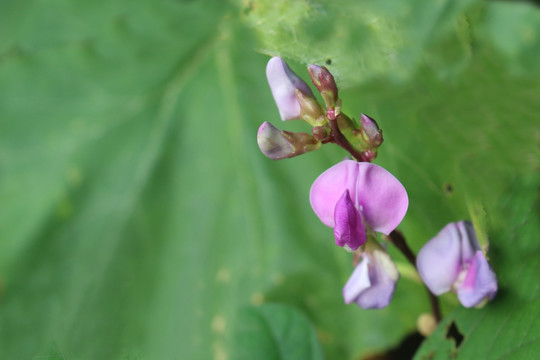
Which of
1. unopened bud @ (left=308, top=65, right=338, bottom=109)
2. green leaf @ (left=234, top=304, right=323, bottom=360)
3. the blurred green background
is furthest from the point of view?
the blurred green background

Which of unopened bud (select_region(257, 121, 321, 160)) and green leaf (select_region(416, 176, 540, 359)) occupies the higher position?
unopened bud (select_region(257, 121, 321, 160))

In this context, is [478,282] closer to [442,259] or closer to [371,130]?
[442,259]

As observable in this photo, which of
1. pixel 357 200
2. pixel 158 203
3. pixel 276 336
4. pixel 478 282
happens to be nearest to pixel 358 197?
pixel 357 200

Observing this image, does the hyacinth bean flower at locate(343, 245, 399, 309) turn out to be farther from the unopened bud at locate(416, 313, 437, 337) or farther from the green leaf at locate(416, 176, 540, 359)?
the unopened bud at locate(416, 313, 437, 337)

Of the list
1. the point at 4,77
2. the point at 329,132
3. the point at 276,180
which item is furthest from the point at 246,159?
the point at 329,132

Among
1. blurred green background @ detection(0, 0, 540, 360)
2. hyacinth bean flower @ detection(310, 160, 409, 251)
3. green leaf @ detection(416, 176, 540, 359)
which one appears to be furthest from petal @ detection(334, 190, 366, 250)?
blurred green background @ detection(0, 0, 540, 360)

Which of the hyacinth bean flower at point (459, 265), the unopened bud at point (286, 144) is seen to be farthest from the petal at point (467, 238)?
the unopened bud at point (286, 144)

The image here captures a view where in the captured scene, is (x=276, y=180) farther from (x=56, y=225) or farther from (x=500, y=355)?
(x=500, y=355)
